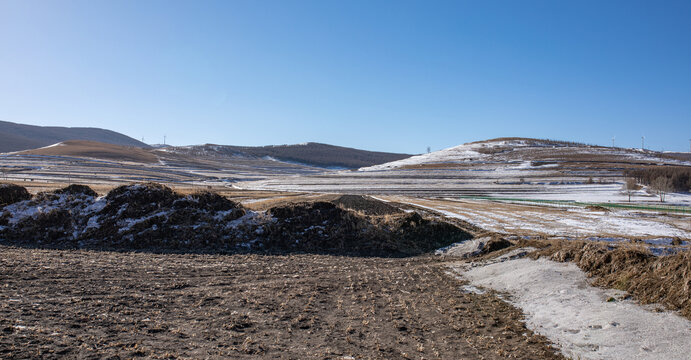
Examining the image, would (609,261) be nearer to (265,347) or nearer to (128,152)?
(265,347)

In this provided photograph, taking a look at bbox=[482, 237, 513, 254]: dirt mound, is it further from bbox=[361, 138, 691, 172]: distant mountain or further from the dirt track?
bbox=[361, 138, 691, 172]: distant mountain

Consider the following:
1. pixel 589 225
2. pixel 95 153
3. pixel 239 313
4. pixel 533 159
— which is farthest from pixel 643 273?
pixel 95 153

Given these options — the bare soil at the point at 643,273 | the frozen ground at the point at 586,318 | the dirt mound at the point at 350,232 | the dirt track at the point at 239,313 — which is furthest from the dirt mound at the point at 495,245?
the bare soil at the point at 643,273

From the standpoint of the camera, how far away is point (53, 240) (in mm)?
17719

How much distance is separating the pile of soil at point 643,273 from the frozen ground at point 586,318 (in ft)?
0.97

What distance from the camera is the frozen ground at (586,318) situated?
654 cm

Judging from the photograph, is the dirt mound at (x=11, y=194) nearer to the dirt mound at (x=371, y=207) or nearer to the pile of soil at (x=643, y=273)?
the dirt mound at (x=371, y=207)

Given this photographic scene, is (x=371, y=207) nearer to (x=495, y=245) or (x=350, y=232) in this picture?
(x=350, y=232)

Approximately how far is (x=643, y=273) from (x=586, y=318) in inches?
87.6

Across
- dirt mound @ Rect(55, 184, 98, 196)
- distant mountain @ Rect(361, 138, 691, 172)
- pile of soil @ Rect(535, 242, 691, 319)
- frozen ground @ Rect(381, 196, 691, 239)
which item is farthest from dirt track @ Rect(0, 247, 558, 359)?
distant mountain @ Rect(361, 138, 691, 172)

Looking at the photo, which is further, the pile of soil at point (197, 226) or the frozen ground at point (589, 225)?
the frozen ground at point (589, 225)

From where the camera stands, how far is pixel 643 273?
906 cm

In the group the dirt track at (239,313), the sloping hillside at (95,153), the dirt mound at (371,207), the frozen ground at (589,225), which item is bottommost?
the frozen ground at (589,225)

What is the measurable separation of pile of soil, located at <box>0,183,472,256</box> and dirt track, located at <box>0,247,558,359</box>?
154 inches
